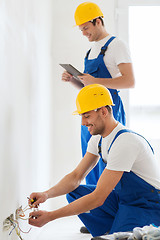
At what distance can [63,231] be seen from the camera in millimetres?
3285

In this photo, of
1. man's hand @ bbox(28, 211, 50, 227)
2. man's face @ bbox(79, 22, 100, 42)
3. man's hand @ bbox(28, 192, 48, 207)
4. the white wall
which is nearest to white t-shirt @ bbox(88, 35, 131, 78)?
man's face @ bbox(79, 22, 100, 42)

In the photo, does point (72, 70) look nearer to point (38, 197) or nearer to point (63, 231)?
point (38, 197)

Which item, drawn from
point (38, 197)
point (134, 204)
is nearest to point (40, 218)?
point (38, 197)

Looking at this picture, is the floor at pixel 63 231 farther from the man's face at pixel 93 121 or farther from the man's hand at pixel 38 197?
the man's face at pixel 93 121

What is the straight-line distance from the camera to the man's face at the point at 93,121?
2.25 meters

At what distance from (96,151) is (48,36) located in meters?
1.55

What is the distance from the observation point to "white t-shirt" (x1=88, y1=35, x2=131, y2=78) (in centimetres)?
276

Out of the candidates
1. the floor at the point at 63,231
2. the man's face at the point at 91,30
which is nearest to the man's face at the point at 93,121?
the man's face at the point at 91,30

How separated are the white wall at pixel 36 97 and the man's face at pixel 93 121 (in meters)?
0.40

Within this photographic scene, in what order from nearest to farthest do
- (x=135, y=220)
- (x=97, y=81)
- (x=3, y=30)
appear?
(x=3, y=30)
(x=135, y=220)
(x=97, y=81)

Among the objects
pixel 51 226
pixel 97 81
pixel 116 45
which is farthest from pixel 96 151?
pixel 51 226

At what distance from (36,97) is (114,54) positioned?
650 millimetres

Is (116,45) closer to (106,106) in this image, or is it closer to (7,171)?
(106,106)

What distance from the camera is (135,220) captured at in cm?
221
